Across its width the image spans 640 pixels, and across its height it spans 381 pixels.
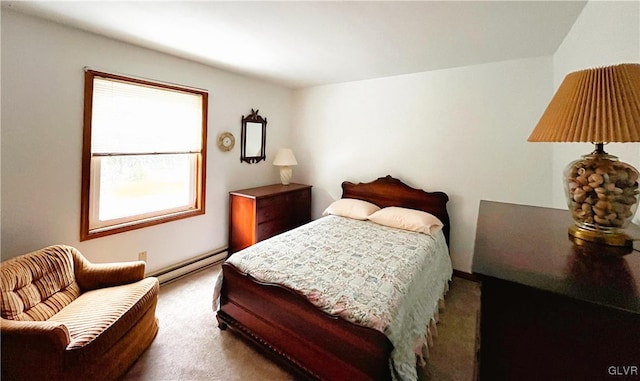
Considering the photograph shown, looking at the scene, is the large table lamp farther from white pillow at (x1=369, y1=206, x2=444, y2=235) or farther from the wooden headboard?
the wooden headboard

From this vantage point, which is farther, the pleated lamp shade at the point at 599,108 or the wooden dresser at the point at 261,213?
the wooden dresser at the point at 261,213

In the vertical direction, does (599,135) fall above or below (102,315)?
above

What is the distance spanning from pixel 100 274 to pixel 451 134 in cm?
357

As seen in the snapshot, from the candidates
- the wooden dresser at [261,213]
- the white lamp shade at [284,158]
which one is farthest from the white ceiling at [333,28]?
the wooden dresser at [261,213]

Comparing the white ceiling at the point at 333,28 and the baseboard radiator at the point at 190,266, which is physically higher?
the white ceiling at the point at 333,28

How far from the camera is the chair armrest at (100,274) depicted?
1985 mm

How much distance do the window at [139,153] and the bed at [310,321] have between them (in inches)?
51.9

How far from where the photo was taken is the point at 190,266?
311cm

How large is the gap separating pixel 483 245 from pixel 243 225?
9.48 ft

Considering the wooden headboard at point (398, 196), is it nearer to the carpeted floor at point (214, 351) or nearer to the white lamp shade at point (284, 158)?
the white lamp shade at point (284, 158)

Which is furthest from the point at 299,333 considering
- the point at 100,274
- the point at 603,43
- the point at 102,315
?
the point at 603,43

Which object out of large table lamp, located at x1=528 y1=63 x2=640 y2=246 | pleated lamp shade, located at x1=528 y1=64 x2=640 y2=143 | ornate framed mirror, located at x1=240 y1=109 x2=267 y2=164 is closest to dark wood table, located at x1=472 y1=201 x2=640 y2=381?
large table lamp, located at x1=528 y1=63 x2=640 y2=246

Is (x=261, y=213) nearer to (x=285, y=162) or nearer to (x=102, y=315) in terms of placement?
(x=285, y=162)

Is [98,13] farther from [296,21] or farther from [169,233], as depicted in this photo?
[169,233]
